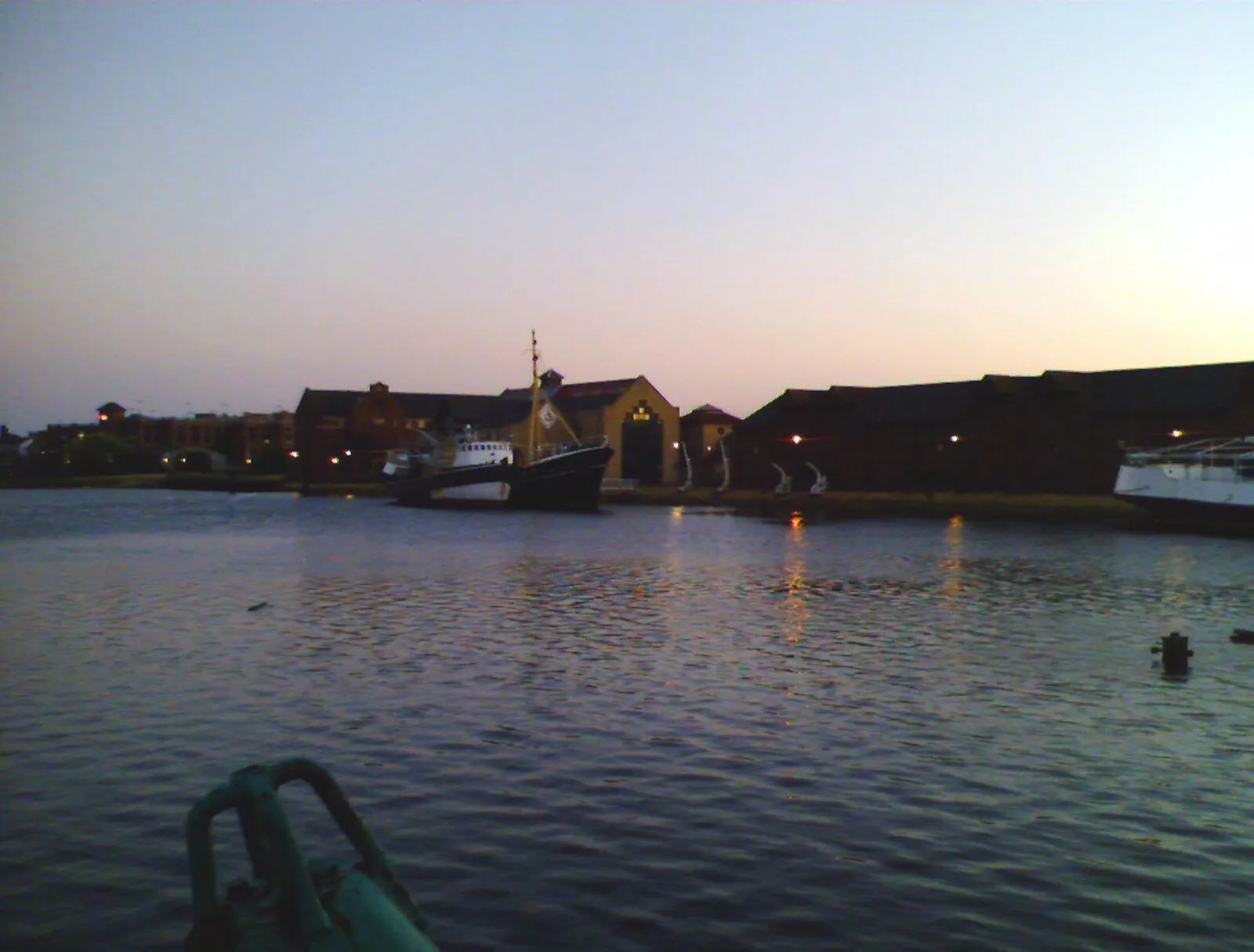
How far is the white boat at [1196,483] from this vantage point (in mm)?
68312

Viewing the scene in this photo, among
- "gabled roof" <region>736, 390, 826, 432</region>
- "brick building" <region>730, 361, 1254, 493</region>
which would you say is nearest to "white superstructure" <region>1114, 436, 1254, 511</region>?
"brick building" <region>730, 361, 1254, 493</region>

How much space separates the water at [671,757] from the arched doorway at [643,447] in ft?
339

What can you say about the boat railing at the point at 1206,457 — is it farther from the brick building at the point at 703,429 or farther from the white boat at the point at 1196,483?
the brick building at the point at 703,429

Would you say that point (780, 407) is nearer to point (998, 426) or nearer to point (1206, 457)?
point (998, 426)

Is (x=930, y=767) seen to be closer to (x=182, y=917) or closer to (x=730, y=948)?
(x=730, y=948)

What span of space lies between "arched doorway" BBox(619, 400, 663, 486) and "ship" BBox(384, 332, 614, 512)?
83.8ft

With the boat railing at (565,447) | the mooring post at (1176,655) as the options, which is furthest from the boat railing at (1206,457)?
the mooring post at (1176,655)

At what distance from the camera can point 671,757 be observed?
14.6 m

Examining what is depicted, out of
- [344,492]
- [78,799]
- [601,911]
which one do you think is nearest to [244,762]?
[78,799]

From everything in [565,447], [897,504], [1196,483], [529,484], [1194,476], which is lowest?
[897,504]

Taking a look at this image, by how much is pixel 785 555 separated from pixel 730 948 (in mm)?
42201

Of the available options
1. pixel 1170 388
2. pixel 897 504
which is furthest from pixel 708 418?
pixel 1170 388

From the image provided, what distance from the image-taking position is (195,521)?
85.7 m

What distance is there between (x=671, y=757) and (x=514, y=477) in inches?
3391
